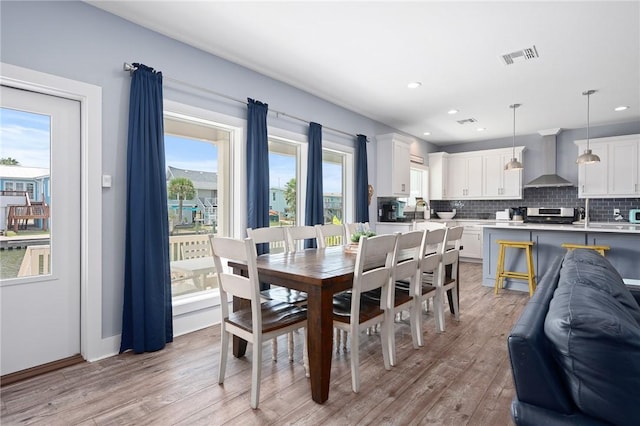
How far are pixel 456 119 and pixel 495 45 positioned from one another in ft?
9.46

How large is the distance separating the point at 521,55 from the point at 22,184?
4488 mm

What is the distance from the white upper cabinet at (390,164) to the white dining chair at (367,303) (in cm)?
358

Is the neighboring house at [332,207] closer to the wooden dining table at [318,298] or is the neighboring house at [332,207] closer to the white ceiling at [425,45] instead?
the white ceiling at [425,45]

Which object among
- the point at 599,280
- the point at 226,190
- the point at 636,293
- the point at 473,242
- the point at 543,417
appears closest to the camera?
the point at 543,417

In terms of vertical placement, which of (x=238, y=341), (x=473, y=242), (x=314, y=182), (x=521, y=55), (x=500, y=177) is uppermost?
(x=521, y=55)

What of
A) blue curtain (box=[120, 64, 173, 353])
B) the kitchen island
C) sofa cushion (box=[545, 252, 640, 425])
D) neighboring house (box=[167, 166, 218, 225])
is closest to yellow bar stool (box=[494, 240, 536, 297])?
the kitchen island

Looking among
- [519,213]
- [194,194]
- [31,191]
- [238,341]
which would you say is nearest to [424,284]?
[238,341]

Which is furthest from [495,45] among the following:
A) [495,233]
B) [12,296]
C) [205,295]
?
[12,296]

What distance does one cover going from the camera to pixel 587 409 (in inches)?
38.1

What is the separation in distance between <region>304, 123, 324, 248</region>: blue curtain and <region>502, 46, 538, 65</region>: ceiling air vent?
228 centimetres

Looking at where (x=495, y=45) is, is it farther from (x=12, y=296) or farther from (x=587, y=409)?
(x=12, y=296)

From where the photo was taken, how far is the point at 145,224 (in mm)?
2830

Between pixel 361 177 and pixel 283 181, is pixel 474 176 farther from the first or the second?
pixel 283 181

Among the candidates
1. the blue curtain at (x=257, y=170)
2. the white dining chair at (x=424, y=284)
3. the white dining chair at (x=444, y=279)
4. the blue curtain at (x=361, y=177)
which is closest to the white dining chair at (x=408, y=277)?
the white dining chair at (x=424, y=284)
